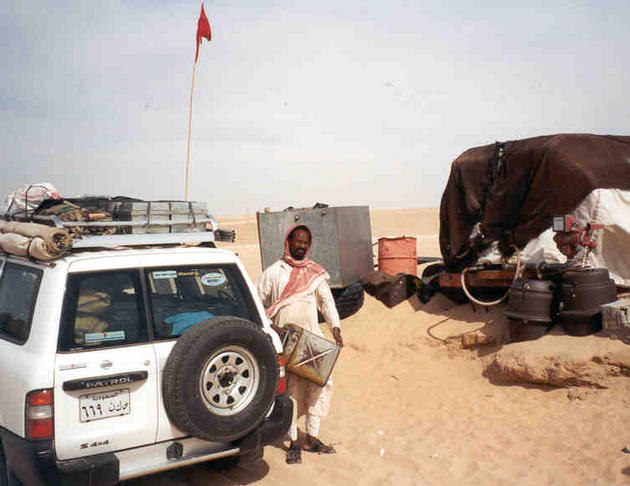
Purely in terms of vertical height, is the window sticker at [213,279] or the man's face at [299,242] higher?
the man's face at [299,242]

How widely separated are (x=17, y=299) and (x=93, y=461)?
1.44 metres

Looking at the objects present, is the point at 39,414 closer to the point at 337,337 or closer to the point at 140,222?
the point at 140,222

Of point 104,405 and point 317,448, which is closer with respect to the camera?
point 104,405

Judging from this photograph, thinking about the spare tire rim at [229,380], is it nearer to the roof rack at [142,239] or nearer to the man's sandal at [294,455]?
the roof rack at [142,239]

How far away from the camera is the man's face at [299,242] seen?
5.74 m

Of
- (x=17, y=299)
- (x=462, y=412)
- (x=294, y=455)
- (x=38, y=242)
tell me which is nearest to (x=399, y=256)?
(x=462, y=412)

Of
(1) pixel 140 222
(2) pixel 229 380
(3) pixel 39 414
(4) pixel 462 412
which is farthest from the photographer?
(4) pixel 462 412

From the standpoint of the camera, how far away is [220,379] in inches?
164

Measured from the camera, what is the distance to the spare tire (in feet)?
12.9

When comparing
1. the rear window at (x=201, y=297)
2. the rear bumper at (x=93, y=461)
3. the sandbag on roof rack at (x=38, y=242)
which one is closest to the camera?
the rear bumper at (x=93, y=461)

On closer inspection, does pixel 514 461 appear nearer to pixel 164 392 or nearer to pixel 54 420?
pixel 164 392

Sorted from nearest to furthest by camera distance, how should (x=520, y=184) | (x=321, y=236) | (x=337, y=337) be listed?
1. (x=337, y=337)
2. (x=520, y=184)
3. (x=321, y=236)

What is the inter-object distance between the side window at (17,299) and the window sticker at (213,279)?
1.14 m

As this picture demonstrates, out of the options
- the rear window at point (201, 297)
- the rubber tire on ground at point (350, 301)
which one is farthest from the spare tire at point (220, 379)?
the rubber tire on ground at point (350, 301)
